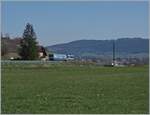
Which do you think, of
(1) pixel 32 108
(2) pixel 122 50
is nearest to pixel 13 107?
(1) pixel 32 108

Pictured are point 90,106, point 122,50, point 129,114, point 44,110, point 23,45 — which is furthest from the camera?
point 122,50

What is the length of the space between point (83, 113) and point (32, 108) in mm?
1797

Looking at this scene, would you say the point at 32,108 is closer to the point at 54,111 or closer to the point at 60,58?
the point at 54,111

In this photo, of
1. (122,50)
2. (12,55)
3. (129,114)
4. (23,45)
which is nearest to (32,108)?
(129,114)

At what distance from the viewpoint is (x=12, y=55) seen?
139m

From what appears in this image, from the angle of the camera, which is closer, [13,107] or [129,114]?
[129,114]

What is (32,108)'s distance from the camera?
12.9m

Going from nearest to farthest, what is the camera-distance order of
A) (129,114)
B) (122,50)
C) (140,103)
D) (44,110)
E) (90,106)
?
(129,114), (44,110), (90,106), (140,103), (122,50)

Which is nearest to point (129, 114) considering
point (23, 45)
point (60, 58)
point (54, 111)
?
point (54, 111)

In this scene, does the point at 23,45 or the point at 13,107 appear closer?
the point at 13,107

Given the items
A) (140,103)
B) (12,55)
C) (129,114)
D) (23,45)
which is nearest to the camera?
(129,114)

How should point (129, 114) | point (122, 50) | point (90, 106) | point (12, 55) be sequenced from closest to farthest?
point (129, 114) → point (90, 106) → point (12, 55) → point (122, 50)

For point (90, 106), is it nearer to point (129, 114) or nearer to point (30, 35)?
point (129, 114)

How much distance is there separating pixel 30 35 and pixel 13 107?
355 feet
